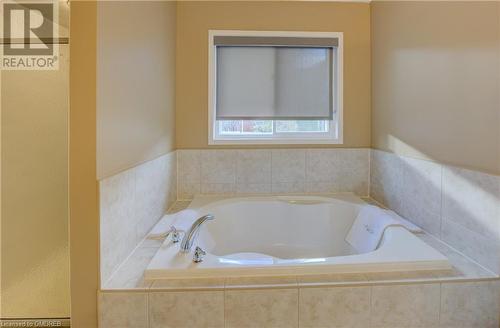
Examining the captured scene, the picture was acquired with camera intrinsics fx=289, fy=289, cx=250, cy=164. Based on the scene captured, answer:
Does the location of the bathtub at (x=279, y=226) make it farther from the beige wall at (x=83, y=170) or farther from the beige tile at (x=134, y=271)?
the beige wall at (x=83, y=170)

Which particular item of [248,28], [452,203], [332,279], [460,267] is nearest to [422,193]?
[452,203]

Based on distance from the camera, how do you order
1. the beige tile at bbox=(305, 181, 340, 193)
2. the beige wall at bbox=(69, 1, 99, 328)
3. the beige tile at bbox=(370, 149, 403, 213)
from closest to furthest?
the beige wall at bbox=(69, 1, 99, 328) → the beige tile at bbox=(370, 149, 403, 213) → the beige tile at bbox=(305, 181, 340, 193)

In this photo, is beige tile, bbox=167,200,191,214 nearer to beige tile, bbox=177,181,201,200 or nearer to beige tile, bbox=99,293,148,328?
beige tile, bbox=177,181,201,200

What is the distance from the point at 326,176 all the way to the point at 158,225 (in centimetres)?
152

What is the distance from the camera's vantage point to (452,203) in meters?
1.52

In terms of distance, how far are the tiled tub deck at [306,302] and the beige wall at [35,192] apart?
0.60 meters

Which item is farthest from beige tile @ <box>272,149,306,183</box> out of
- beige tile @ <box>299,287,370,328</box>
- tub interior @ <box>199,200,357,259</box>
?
beige tile @ <box>299,287,370,328</box>

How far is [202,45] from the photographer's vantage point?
2.54 meters

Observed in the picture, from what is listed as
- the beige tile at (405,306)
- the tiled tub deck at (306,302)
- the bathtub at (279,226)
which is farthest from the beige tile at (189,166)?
the beige tile at (405,306)

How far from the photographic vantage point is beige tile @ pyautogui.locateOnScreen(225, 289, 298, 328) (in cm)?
115

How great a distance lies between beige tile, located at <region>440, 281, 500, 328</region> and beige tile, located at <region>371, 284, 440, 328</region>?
0.14 ft

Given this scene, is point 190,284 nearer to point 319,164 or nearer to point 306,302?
point 306,302

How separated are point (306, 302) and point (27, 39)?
6.07 ft

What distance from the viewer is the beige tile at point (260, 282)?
3.83ft
